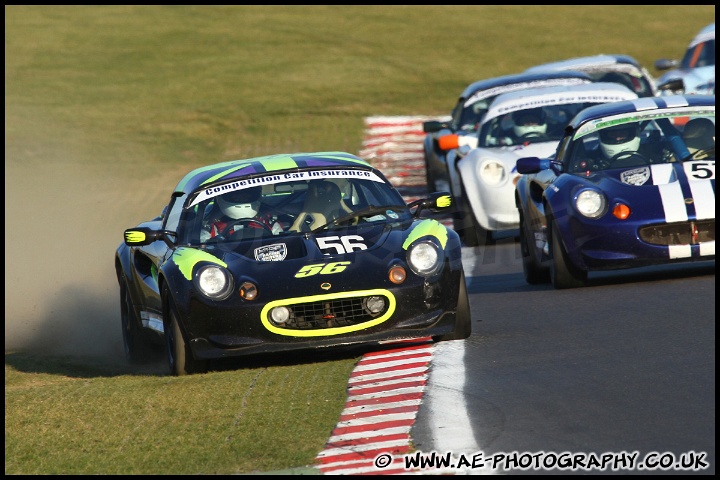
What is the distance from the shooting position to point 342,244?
8.59 meters

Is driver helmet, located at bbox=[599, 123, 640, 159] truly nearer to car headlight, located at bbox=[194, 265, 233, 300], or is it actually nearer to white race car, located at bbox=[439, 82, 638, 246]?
white race car, located at bbox=[439, 82, 638, 246]

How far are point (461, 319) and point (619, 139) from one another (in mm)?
3419

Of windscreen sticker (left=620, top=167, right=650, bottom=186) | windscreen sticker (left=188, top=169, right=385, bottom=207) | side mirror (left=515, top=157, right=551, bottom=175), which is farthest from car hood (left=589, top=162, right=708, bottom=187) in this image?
windscreen sticker (left=188, top=169, right=385, bottom=207)

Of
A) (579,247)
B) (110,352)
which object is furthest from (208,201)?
(579,247)

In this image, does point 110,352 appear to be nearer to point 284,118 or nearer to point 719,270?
point 719,270

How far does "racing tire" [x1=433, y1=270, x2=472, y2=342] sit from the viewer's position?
8539 millimetres

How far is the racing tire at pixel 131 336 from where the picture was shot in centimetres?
991

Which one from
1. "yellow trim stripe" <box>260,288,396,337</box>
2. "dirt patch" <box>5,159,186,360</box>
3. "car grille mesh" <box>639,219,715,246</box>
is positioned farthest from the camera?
"dirt patch" <box>5,159,186,360</box>

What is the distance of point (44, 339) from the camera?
11.4 metres

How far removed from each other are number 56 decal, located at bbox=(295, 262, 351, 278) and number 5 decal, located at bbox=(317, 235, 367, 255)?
159mm

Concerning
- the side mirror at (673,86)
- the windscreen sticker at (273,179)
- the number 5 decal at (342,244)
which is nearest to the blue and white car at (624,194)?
the windscreen sticker at (273,179)

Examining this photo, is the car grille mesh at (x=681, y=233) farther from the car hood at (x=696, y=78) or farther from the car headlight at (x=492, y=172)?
the car hood at (x=696, y=78)

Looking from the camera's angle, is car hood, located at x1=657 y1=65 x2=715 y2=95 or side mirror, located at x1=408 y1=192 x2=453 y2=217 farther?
car hood, located at x1=657 y1=65 x2=715 y2=95

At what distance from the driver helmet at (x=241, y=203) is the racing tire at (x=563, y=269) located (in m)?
2.46
